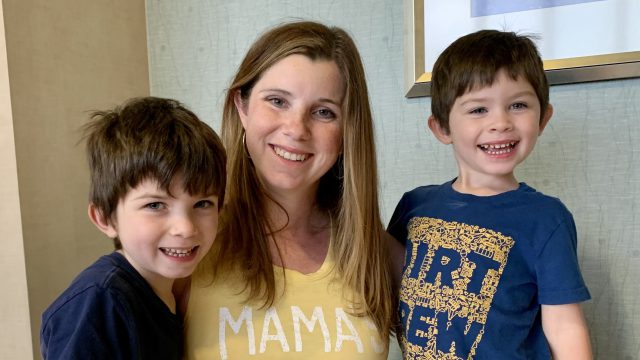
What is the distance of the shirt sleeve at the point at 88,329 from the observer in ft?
2.23

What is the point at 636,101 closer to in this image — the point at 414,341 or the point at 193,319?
the point at 414,341

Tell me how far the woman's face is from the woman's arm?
52 centimetres

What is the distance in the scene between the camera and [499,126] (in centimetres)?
86

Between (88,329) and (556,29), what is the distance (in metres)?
1.24

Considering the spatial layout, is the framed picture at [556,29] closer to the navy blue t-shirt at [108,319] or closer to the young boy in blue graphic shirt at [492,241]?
the young boy in blue graphic shirt at [492,241]

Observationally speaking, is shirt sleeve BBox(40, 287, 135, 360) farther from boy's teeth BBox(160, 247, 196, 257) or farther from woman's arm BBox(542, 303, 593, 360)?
woman's arm BBox(542, 303, 593, 360)

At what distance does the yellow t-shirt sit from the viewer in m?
0.90

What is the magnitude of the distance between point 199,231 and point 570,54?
102cm

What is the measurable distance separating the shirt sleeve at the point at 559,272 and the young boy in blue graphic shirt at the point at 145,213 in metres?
0.61

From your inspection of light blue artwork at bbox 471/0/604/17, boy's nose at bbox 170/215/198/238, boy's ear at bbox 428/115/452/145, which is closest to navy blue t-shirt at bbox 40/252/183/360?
boy's nose at bbox 170/215/198/238

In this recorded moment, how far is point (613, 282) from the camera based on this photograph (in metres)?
1.19

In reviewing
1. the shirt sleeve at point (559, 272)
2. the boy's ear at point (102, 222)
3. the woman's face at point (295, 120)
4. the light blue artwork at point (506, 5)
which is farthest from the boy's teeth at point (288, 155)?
the light blue artwork at point (506, 5)

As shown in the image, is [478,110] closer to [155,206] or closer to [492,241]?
[492,241]

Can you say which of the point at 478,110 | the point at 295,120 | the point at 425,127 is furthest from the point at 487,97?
the point at 425,127
